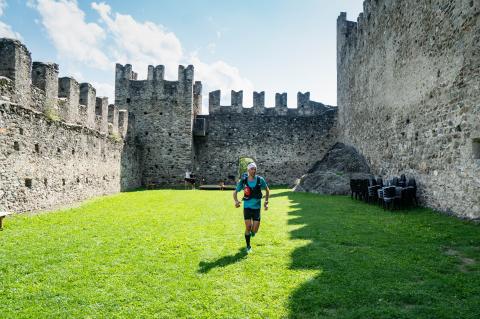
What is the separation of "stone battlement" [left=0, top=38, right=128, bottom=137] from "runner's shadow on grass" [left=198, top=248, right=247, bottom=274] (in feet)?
22.8

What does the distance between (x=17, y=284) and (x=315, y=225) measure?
5860 millimetres

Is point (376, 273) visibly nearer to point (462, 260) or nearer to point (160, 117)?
point (462, 260)

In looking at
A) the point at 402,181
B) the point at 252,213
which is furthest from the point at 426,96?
the point at 252,213

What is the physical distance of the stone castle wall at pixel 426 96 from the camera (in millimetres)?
8000

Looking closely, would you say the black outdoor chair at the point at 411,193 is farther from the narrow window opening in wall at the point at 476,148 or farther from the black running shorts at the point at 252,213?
the black running shorts at the point at 252,213

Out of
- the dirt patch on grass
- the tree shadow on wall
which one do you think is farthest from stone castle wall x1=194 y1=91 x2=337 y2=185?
the dirt patch on grass

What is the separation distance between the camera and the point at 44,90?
34.3ft

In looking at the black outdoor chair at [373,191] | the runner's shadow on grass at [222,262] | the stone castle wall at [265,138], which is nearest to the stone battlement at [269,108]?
the stone castle wall at [265,138]

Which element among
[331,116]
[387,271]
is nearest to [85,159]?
[387,271]

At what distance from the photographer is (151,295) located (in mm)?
4000

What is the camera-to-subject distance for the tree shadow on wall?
3607mm

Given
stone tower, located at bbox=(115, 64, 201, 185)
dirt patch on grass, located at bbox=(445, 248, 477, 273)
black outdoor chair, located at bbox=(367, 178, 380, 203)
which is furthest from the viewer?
stone tower, located at bbox=(115, 64, 201, 185)

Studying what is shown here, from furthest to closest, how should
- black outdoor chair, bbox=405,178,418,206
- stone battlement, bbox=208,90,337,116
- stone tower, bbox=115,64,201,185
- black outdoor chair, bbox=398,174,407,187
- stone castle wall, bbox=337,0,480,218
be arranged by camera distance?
stone battlement, bbox=208,90,337,116 < stone tower, bbox=115,64,201,185 < black outdoor chair, bbox=398,174,407,187 < black outdoor chair, bbox=405,178,418,206 < stone castle wall, bbox=337,0,480,218

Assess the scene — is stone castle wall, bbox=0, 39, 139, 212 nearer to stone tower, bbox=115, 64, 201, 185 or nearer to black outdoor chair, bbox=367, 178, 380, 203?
stone tower, bbox=115, 64, 201, 185
